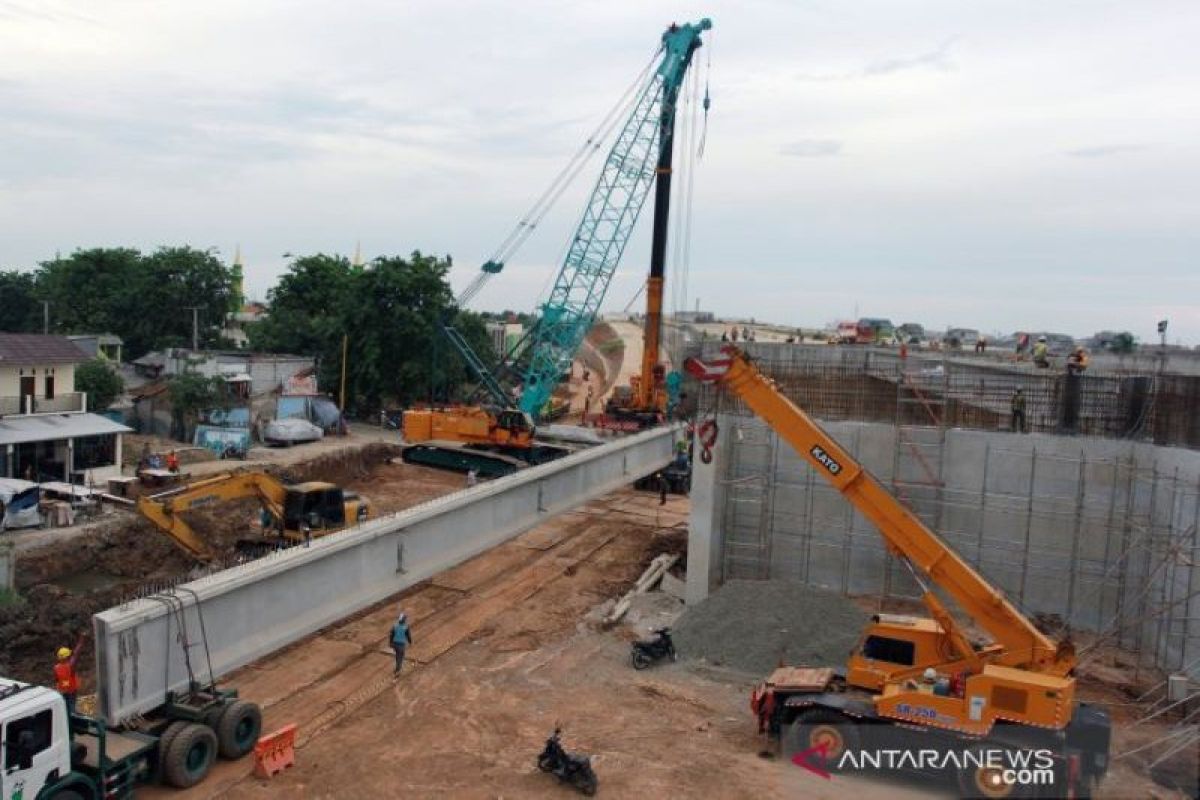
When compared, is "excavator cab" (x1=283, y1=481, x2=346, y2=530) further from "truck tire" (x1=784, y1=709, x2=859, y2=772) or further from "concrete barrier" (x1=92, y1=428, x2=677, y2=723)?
"truck tire" (x1=784, y1=709, x2=859, y2=772)

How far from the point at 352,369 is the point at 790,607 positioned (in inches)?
1427

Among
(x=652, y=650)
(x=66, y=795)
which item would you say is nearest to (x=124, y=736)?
(x=66, y=795)

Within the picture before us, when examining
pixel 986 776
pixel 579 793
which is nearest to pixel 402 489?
pixel 579 793

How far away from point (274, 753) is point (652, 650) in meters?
7.60

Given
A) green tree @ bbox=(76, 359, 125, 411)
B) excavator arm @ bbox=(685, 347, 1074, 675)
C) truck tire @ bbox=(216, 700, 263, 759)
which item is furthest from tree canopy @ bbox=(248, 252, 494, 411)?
truck tire @ bbox=(216, 700, 263, 759)

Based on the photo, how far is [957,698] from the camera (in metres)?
13.4

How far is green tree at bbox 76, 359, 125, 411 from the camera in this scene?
40125mm

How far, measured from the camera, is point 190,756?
12500 mm

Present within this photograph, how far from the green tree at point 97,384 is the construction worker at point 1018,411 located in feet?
123

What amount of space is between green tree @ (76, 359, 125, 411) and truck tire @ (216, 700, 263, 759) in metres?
31.8

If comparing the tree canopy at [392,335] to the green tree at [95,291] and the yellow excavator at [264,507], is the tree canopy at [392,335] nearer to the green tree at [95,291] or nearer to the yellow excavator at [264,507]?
the green tree at [95,291]

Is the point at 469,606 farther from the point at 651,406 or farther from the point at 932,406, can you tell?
the point at 651,406

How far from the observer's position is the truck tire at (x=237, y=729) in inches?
520
